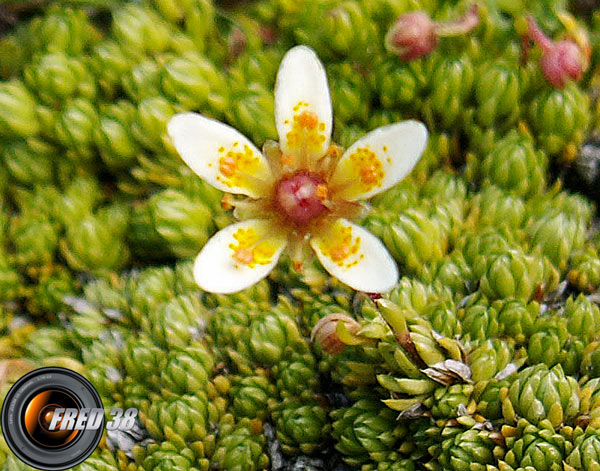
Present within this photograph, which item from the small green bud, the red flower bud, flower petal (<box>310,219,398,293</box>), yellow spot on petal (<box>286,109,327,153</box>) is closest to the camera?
flower petal (<box>310,219,398,293</box>)

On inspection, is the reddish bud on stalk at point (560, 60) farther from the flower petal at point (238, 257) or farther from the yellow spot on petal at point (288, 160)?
the flower petal at point (238, 257)

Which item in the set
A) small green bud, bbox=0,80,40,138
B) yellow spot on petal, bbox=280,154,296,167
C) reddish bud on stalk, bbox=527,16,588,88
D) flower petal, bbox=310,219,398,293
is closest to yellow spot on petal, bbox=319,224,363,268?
flower petal, bbox=310,219,398,293

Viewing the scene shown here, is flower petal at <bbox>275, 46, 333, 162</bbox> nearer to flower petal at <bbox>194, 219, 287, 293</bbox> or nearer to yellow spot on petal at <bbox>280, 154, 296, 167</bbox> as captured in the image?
yellow spot on petal at <bbox>280, 154, 296, 167</bbox>

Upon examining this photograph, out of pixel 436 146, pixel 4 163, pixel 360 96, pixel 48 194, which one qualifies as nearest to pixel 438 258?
pixel 436 146

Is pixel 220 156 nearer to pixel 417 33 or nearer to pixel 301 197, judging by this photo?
pixel 301 197

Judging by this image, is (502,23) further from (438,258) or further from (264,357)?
(264,357)

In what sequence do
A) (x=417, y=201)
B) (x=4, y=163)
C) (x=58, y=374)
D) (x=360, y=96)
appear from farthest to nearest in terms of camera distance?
1. (x=4, y=163)
2. (x=360, y=96)
3. (x=417, y=201)
4. (x=58, y=374)

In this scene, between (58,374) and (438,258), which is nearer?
(58,374)
